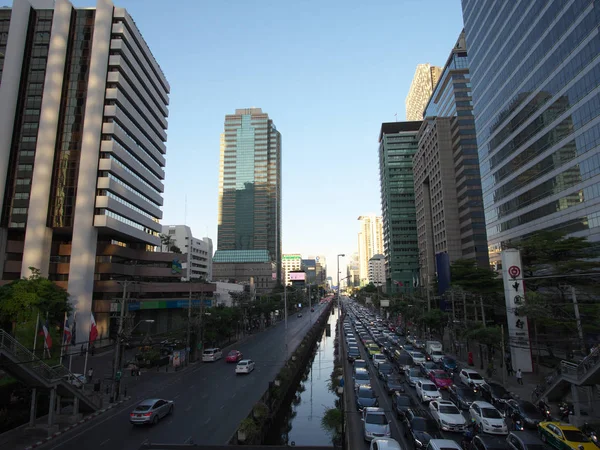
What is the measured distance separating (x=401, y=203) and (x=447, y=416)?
492ft

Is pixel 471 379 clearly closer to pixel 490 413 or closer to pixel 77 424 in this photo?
pixel 490 413

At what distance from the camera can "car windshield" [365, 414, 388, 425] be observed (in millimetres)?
21547

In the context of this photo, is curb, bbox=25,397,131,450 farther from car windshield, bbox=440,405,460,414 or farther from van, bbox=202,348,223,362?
car windshield, bbox=440,405,460,414

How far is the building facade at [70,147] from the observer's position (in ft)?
201

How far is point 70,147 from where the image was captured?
64188 mm

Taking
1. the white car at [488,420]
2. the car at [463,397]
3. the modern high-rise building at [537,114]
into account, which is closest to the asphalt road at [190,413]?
the white car at [488,420]

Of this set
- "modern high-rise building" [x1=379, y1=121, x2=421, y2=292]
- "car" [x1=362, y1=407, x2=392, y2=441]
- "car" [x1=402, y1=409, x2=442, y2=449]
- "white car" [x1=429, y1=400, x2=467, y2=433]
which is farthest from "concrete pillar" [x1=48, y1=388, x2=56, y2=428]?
"modern high-rise building" [x1=379, y1=121, x2=421, y2=292]

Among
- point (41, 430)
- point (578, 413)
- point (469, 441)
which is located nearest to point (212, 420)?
point (41, 430)

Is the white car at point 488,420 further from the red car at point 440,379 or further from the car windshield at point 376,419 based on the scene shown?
the red car at point 440,379

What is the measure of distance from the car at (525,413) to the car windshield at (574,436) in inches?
156

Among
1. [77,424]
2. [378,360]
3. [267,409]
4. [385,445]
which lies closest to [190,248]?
[378,360]

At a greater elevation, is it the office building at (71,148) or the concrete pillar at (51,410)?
the office building at (71,148)

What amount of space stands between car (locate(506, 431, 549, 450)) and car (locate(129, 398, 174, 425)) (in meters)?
20.6

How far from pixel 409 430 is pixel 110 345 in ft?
191
